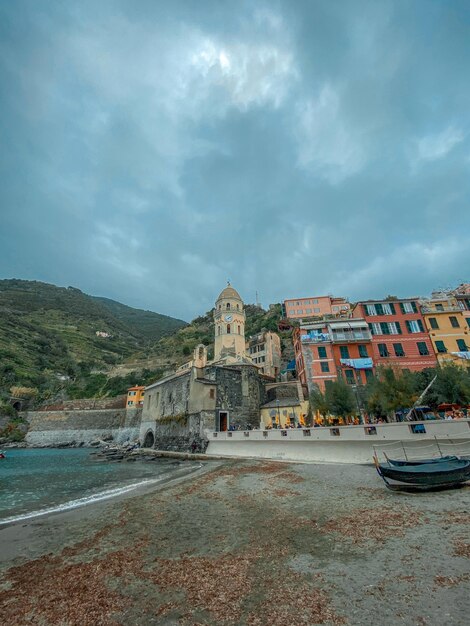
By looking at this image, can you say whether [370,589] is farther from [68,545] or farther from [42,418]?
[42,418]

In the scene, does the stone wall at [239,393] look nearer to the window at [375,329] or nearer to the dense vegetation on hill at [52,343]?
the window at [375,329]

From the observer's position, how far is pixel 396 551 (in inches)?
212

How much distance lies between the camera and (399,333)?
3272cm

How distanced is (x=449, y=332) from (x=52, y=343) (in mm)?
111810

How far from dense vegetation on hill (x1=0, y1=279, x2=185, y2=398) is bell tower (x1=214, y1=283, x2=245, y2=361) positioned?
52081 millimetres

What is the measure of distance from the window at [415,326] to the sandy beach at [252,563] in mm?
27155

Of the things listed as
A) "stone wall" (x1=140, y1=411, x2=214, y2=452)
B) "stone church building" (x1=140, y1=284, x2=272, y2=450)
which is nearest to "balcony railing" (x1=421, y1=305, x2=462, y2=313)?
"stone church building" (x1=140, y1=284, x2=272, y2=450)

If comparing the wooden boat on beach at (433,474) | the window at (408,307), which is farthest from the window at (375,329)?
the wooden boat on beach at (433,474)

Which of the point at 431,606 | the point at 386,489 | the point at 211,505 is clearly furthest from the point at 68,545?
the point at 386,489

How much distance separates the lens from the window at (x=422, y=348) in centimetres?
3139

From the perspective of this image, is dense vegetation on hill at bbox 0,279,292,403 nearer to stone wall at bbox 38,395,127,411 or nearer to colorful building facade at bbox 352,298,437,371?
stone wall at bbox 38,395,127,411

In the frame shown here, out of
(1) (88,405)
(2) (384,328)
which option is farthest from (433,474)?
(1) (88,405)

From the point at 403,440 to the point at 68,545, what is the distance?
14.4 metres

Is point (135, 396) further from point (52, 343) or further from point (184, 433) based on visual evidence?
point (52, 343)
